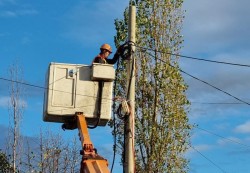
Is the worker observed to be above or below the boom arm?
above

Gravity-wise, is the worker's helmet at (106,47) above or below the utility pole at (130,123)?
above

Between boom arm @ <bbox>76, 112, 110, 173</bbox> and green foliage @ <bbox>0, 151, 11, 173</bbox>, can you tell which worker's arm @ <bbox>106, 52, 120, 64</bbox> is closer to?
boom arm @ <bbox>76, 112, 110, 173</bbox>

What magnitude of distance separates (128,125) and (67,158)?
71.5 feet

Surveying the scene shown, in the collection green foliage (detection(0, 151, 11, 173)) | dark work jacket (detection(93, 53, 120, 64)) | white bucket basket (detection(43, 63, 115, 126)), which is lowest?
green foliage (detection(0, 151, 11, 173))

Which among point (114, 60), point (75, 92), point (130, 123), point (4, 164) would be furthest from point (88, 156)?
point (4, 164)

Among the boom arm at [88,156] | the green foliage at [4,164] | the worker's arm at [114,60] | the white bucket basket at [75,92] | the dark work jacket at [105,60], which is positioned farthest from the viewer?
the green foliage at [4,164]

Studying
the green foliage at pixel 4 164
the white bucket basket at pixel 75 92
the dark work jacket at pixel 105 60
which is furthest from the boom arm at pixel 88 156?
the green foliage at pixel 4 164

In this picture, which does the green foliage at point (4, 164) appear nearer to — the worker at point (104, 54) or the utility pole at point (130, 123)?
the utility pole at point (130, 123)

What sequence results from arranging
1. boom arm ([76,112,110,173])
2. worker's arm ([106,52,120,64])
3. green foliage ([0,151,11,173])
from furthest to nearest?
green foliage ([0,151,11,173]) → worker's arm ([106,52,120,64]) → boom arm ([76,112,110,173])

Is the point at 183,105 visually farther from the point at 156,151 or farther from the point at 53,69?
the point at 53,69

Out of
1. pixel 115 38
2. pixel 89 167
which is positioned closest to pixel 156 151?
pixel 115 38

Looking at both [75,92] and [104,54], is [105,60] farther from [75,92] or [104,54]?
[75,92]

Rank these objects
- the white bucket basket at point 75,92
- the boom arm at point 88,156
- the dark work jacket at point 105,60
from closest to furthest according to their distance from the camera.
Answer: the boom arm at point 88,156 < the white bucket basket at point 75,92 < the dark work jacket at point 105,60

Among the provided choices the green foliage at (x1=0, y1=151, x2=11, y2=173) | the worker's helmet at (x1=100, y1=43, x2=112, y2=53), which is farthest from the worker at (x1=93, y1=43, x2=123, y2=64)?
the green foliage at (x1=0, y1=151, x2=11, y2=173)
